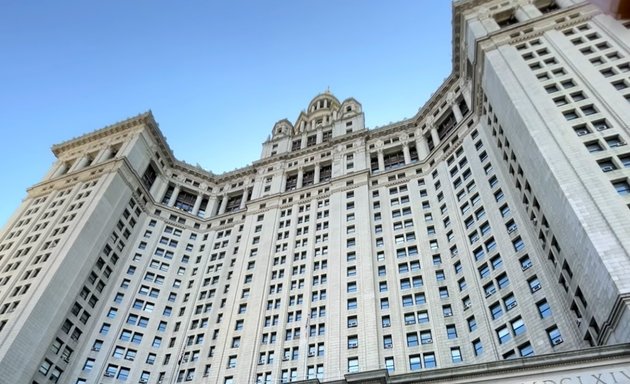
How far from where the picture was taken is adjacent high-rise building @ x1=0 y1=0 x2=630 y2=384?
38.7m

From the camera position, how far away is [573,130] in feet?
146

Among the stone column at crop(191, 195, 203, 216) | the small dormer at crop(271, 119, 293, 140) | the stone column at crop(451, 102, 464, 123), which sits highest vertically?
the small dormer at crop(271, 119, 293, 140)

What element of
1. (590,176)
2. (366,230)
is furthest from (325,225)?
(590,176)

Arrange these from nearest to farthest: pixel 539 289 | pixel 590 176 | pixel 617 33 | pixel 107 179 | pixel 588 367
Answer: pixel 588 367 → pixel 590 176 → pixel 539 289 → pixel 617 33 → pixel 107 179

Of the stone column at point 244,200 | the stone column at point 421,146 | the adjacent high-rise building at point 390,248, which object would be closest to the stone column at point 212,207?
the adjacent high-rise building at point 390,248

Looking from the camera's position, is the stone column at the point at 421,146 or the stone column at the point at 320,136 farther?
the stone column at the point at 320,136

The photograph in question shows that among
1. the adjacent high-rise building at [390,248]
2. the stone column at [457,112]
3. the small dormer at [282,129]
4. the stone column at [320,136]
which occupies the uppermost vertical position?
the small dormer at [282,129]

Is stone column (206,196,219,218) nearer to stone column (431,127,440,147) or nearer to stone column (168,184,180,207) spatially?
stone column (168,184,180,207)

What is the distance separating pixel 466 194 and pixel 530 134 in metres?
13.9

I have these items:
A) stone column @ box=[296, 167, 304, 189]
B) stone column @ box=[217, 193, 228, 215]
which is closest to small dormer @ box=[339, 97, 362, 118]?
stone column @ box=[296, 167, 304, 189]

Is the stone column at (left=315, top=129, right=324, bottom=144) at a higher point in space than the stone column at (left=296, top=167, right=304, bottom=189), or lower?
higher

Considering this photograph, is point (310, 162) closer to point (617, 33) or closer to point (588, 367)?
point (617, 33)

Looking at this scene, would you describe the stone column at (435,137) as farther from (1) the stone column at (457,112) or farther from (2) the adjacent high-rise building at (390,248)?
(1) the stone column at (457,112)

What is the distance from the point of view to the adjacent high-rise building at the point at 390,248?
3866cm
